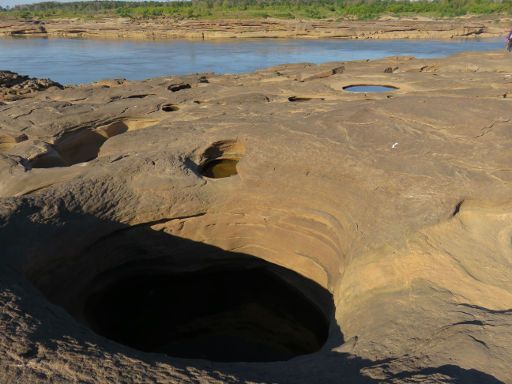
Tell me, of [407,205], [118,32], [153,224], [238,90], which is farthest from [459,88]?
[118,32]

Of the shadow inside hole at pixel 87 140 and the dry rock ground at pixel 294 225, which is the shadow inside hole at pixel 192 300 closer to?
the dry rock ground at pixel 294 225

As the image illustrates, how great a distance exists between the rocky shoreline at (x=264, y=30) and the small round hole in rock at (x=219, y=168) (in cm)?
2998

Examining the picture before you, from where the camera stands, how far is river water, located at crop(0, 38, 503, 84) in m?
20.4

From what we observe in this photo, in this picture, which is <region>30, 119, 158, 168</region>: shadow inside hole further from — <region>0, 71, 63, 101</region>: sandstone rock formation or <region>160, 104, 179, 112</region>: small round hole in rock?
<region>0, 71, 63, 101</region>: sandstone rock formation

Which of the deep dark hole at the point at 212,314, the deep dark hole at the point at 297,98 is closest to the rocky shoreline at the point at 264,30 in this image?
the deep dark hole at the point at 297,98

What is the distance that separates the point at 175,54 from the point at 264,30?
458 inches

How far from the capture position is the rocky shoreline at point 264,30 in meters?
32.9

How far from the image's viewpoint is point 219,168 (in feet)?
19.1

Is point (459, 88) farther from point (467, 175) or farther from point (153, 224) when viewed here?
point (153, 224)

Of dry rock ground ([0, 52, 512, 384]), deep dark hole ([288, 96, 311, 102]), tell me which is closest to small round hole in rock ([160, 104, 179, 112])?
dry rock ground ([0, 52, 512, 384])

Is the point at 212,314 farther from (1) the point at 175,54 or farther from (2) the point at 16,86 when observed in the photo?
(1) the point at 175,54

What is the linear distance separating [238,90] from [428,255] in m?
5.61

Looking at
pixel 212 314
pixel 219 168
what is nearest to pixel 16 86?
pixel 219 168

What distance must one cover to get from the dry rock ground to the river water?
13877mm
